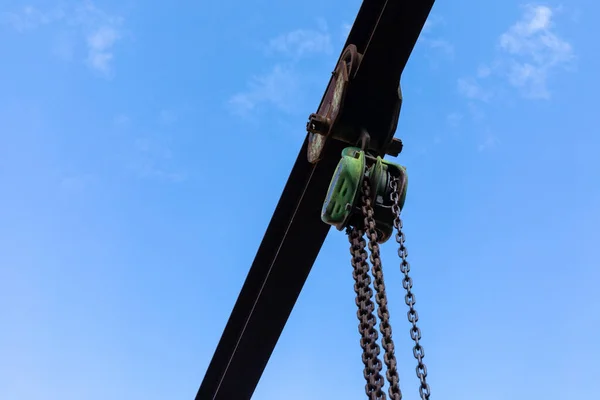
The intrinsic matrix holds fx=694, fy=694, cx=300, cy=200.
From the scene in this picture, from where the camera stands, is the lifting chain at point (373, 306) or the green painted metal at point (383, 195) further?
the green painted metal at point (383, 195)

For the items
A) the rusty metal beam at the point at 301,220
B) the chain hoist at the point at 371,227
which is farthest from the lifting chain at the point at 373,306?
the rusty metal beam at the point at 301,220

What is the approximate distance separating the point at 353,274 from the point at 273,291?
4.74 ft

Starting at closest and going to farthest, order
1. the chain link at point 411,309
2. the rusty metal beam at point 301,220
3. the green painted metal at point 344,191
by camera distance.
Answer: the chain link at point 411,309 < the green painted metal at point 344,191 < the rusty metal beam at point 301,220

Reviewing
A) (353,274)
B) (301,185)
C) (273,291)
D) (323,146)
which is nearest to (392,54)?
(323,146)

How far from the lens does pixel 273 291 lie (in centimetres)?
405

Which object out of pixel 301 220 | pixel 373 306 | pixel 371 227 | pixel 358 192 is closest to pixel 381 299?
pixel 373 306

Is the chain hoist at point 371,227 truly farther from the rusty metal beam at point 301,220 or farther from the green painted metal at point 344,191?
the rusty metal beam at point 301,220

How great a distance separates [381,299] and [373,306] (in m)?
Result: 0.08

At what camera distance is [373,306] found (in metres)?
2.51

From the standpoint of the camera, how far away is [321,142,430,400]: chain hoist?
229 cm

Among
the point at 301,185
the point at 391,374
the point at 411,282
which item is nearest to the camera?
the point at 391,374

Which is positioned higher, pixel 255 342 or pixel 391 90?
pixel 391 90

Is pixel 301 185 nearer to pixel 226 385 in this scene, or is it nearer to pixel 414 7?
pixel 414 7

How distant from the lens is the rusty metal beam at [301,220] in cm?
325
